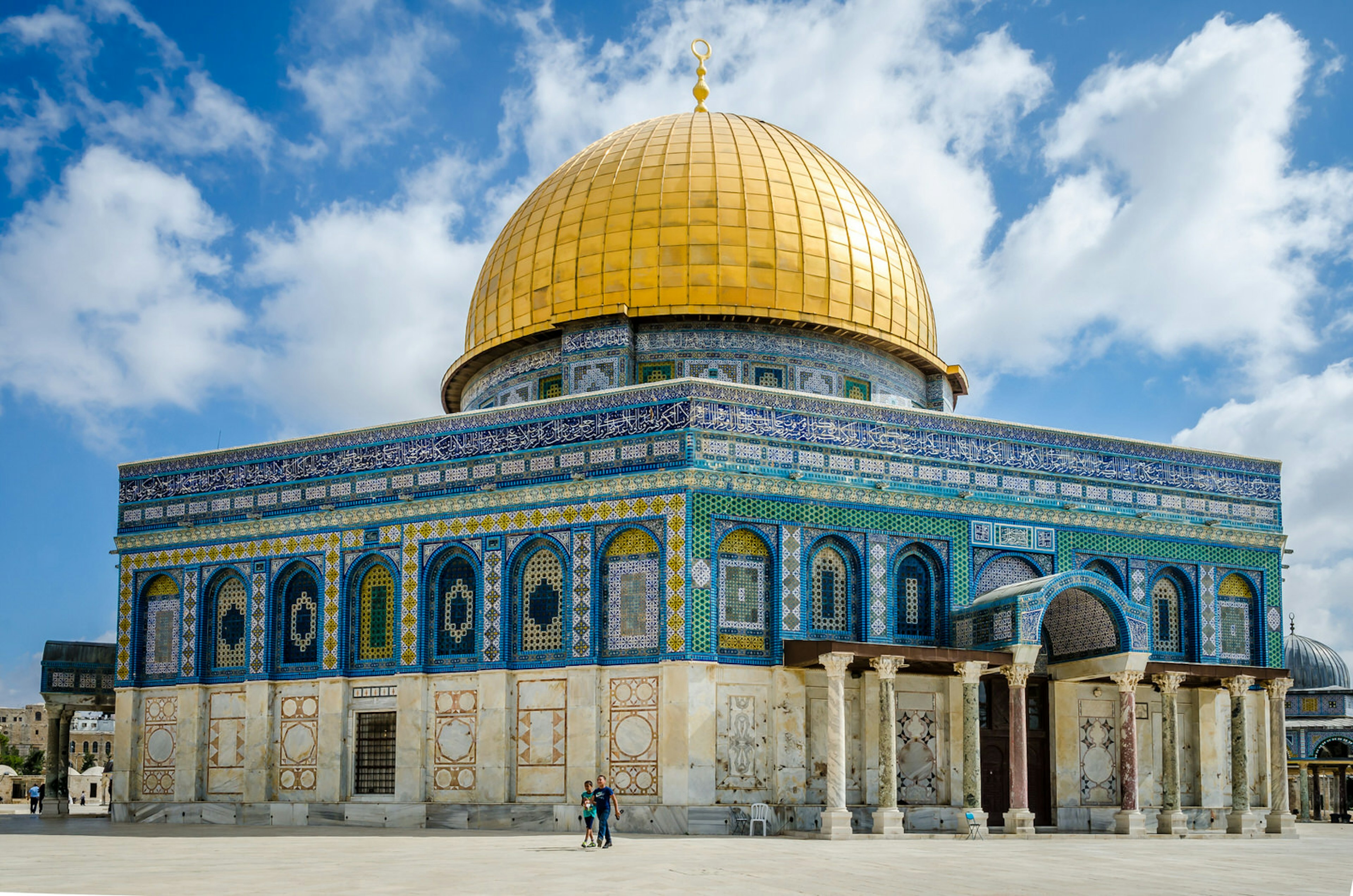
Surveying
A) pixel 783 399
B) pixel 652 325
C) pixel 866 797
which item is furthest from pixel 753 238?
pixel 866 797

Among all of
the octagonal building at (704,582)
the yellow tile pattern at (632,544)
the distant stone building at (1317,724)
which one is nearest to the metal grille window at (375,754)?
the octagonal building at (704,582)

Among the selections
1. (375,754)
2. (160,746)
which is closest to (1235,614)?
(375,754)

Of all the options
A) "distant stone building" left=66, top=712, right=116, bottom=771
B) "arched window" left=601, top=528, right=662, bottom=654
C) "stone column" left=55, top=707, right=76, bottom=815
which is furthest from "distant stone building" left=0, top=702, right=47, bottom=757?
"arched window" left=601, top=528, right=662, bottom=654

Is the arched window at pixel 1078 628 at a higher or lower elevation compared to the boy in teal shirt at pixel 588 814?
higher

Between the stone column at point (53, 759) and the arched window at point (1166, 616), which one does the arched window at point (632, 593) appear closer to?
the arched window at point (1166, 616)

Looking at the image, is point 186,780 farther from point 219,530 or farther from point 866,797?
point 866,797

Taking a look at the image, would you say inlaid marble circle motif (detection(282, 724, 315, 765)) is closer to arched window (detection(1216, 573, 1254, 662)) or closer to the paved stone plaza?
the paved stone plaza

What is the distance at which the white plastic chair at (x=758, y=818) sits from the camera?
21516 millimetres

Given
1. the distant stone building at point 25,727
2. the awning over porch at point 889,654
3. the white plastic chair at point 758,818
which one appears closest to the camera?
the white plastic chair at point 758,818

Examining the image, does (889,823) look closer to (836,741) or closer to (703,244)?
(836,741)

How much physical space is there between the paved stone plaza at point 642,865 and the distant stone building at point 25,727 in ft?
243

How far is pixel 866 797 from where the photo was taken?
22.8m

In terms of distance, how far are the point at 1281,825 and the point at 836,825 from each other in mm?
9148

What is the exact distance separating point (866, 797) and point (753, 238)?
407 inches
